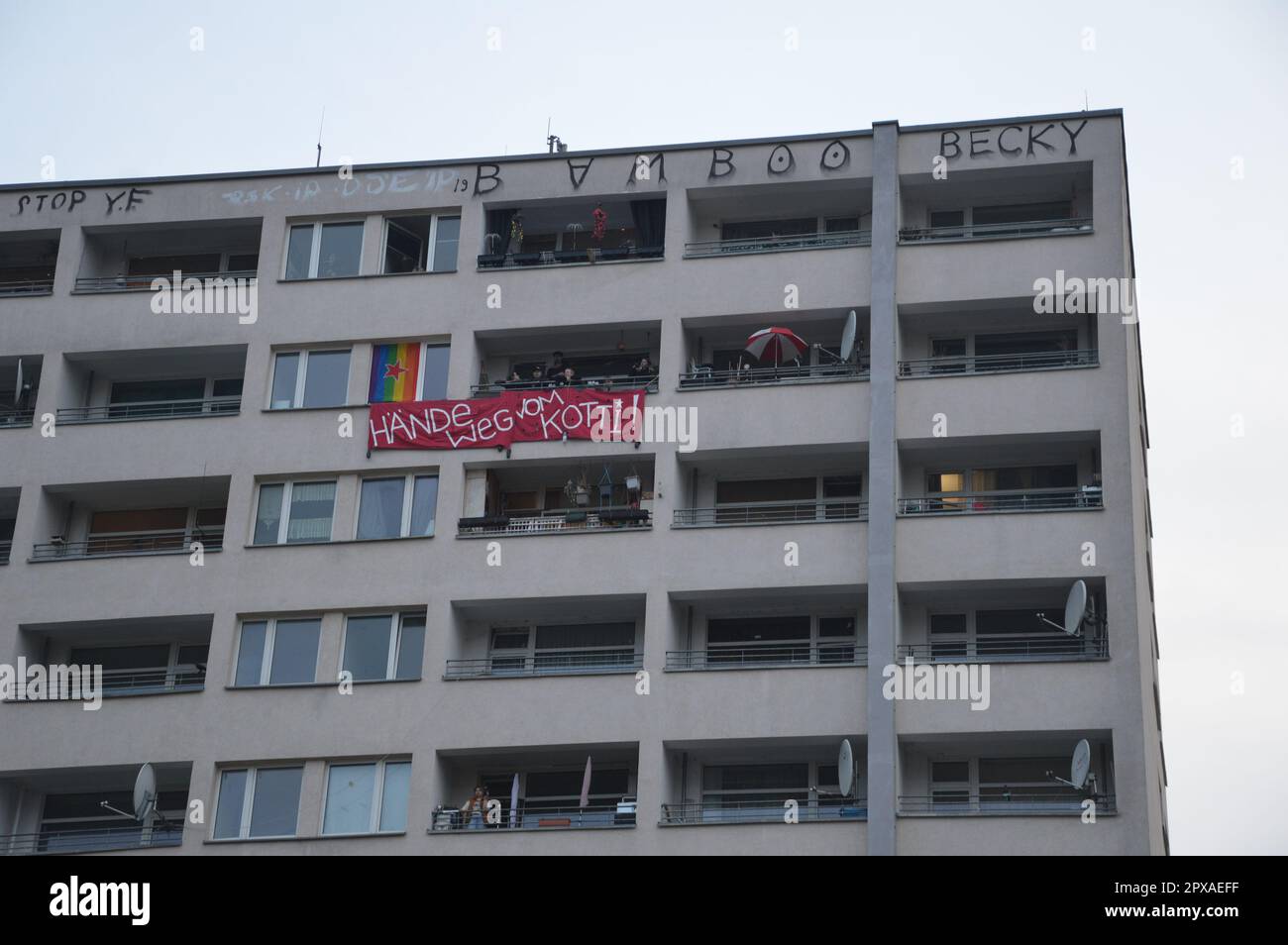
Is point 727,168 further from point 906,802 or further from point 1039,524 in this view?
point 906,802

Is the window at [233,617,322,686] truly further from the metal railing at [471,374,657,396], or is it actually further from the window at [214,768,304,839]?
the metal railing at [471,374,657,396]

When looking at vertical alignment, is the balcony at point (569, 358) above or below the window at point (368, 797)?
above

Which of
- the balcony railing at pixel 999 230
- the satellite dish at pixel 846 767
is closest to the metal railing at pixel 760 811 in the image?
the satellite dish at pixel 846 767

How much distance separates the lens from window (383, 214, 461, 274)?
4966cm

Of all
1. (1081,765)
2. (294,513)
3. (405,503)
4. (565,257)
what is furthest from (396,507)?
(1081,765)

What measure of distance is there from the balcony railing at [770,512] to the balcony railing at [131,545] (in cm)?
1163

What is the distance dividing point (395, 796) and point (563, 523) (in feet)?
24.5

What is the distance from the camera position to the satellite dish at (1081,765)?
4031cm

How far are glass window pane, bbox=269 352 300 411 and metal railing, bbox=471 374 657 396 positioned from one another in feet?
15.3

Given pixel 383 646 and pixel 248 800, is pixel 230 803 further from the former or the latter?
pixel 383 646

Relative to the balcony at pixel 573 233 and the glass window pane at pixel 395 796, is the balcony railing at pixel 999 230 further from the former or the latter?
the glass window pane at pixel 395 796

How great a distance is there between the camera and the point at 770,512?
46844 mm
